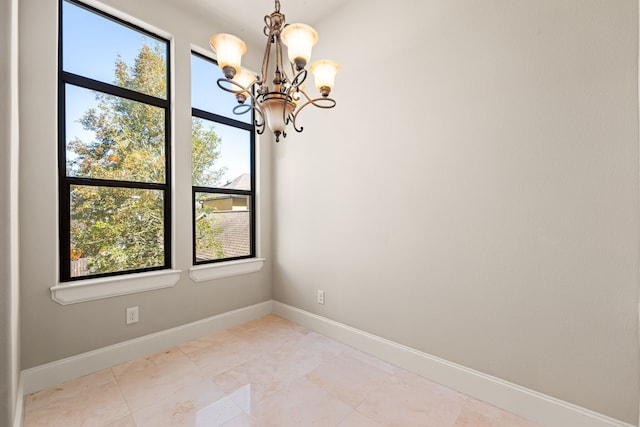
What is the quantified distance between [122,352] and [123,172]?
1.37 meters

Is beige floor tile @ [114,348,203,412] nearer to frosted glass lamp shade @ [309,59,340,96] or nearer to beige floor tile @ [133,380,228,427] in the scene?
beige floor tile @ [133,380,228,427]

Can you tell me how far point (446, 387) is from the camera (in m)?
1.90

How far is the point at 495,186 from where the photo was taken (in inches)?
68.2

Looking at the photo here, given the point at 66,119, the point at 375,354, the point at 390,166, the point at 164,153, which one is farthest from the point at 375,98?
the point at 66,119

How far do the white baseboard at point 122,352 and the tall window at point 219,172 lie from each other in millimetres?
578

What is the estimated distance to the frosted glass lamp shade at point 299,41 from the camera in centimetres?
133

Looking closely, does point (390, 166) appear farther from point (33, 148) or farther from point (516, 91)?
point (33, 148)

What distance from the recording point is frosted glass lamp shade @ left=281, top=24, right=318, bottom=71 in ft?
4.36

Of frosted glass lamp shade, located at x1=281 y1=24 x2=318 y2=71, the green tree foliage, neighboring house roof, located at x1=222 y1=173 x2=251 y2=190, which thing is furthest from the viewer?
neighboring house roof, located at x1=222 y1=173 x2=251 y2=190

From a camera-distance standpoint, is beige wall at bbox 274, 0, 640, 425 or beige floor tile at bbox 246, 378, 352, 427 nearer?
beige wall at bbox 274, 0, 640, 425

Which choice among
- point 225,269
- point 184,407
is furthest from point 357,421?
point 225,269

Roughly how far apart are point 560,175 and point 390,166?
3.29ft

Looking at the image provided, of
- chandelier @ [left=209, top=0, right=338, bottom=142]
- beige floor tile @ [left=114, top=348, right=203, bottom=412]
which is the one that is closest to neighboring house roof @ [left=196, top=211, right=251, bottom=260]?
beige floor tile @ [left=114, top=348, right=203, bottom=412]

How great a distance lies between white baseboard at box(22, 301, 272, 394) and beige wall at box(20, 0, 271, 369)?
1.9 inches
